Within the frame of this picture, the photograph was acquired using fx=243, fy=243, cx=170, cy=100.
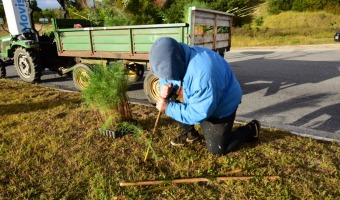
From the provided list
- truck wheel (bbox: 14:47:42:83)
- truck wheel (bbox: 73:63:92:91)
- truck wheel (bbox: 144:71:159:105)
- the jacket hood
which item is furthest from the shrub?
truck wheel (bbox: 14:47:42:83)

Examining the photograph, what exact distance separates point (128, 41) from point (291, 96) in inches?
139

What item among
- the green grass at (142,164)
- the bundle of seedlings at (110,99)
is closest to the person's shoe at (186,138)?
the green grass at (142,164)

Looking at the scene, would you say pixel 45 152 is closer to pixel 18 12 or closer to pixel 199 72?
pixel 199 72

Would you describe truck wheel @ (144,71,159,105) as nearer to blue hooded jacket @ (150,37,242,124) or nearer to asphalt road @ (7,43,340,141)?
asphalt road @ (7,43,340,141)

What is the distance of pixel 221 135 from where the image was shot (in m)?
2.73

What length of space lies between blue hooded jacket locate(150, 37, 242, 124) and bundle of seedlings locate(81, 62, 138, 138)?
0.93m

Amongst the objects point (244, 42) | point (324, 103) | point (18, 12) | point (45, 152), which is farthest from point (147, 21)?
point (45, 152)

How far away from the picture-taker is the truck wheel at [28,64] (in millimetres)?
6314

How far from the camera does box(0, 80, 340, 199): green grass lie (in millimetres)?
2250

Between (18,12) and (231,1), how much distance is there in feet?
78.8

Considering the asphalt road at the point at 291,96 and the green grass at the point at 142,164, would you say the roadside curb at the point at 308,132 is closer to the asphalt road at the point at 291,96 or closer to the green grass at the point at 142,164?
the asphalt road at the point at 291,96

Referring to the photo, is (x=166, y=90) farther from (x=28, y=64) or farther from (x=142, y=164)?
(x=28, y=64)

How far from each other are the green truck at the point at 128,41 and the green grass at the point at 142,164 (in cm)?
112

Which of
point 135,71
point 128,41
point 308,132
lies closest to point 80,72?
point 135,71
